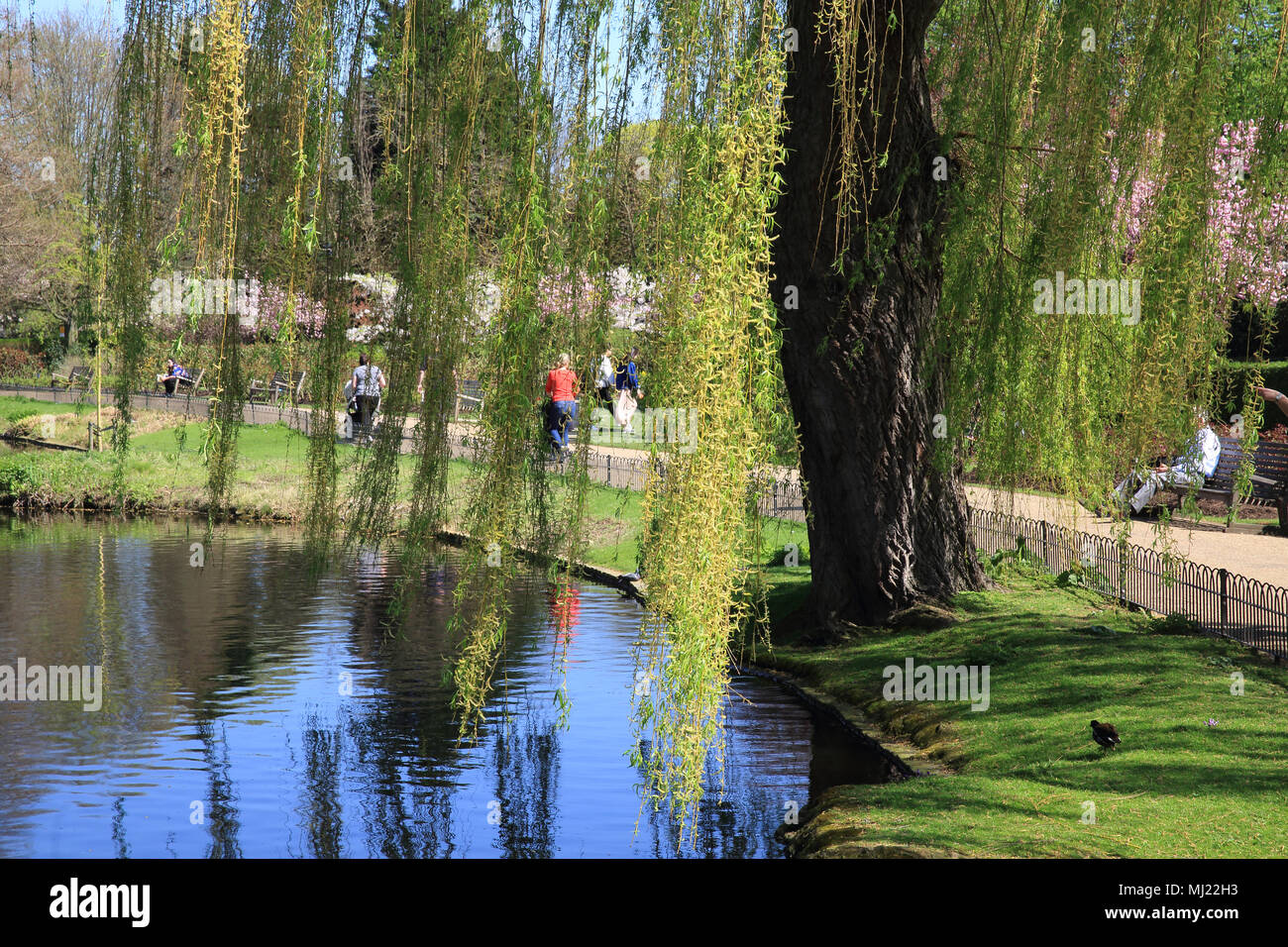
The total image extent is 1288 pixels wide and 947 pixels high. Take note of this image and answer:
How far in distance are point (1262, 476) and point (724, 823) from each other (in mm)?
11324

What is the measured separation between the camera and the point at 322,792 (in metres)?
6.96

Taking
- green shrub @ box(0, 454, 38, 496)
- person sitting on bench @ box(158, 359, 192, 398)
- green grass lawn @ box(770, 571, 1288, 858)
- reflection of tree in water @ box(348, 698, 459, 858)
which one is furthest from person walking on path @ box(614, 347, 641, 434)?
green shrub @ box(0, 454, 38, 496)

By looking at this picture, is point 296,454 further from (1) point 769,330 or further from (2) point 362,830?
(1) point 769,330

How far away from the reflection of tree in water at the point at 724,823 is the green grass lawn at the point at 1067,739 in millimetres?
331

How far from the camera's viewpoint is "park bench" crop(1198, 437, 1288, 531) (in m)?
14.1

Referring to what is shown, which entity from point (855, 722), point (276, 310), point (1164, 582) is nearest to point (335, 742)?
point (855, 722)

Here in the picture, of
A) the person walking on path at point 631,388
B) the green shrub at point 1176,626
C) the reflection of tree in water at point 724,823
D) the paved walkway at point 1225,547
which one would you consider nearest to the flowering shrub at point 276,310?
the person walking on path at point 631,388

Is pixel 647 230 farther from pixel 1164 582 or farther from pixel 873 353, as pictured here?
pixel 1164 582

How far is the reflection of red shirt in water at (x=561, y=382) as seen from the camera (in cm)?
505

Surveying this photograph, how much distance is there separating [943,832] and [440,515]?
2599mm

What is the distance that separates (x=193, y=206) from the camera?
4832 mm

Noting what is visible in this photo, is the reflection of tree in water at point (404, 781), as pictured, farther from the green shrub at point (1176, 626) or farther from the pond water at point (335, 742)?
the green shrub at point (1176, 626)

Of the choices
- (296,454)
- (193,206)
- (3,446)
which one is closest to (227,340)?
(193,206)

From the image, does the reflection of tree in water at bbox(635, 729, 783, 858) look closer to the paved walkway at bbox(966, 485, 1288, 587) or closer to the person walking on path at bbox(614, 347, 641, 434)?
the person walking on path at bbox(614, 347, 641, 434)
